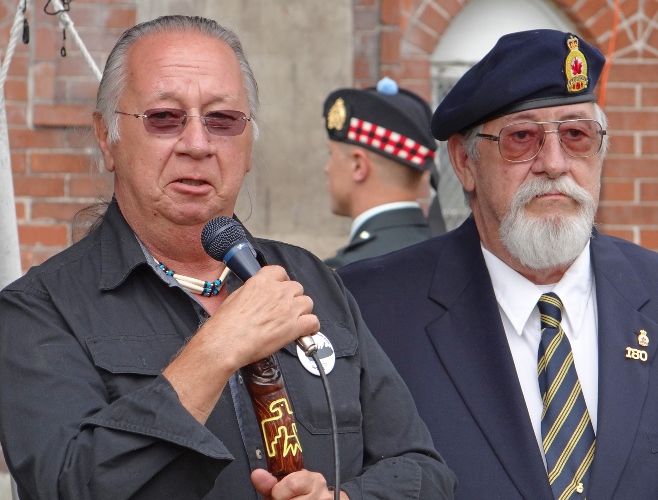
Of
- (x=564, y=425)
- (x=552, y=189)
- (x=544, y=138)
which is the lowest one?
(x=564, y=425)

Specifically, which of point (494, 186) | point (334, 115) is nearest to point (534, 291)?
point (494, 186)

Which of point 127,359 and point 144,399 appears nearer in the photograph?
point 144,399

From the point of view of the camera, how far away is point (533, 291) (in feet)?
10.8

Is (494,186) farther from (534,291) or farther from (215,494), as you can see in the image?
(215,494)

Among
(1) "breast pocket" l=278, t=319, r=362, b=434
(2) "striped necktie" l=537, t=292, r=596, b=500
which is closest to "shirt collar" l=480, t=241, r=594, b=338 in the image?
(2) "striped necktie" l=537, t=292, r=596, b=500

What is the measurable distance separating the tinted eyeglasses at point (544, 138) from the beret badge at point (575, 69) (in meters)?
0.11

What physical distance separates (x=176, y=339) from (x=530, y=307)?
3.87 feet

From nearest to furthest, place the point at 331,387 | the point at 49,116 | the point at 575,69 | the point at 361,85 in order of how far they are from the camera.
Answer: the point at 331,387 → the point at 575,69 → the point at 49,116 → the point at 361,85

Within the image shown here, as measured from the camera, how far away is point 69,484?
Result: 2176 mm

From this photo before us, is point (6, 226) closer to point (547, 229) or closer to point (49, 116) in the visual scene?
point (547, 229)

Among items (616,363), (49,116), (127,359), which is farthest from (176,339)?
(49,116)

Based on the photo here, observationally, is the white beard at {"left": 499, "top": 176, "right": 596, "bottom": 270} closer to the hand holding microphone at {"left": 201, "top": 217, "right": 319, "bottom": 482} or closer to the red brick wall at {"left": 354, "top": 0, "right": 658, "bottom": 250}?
the hand holding microphone at {"left": 201, "top": 217, "right": 319, "bottom": 482}

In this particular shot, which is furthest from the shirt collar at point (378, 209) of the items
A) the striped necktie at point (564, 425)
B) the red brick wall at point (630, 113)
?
the striped necktie at point (564, 425)

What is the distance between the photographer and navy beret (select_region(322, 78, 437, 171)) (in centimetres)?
521
